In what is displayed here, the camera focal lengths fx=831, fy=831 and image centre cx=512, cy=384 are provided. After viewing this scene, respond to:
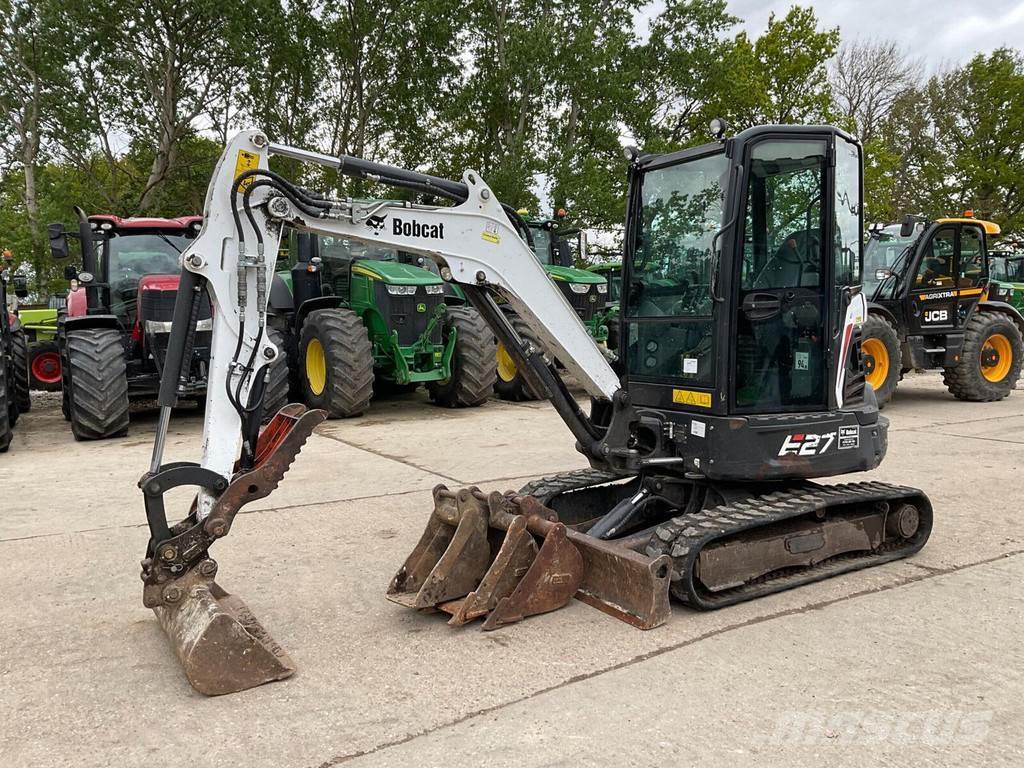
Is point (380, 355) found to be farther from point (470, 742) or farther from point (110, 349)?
point (470, 742)

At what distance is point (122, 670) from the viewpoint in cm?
342

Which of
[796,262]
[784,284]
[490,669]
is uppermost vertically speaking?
[796,262]

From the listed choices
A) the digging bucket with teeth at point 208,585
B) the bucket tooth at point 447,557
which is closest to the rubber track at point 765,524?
the bucket tooth at point 447,557

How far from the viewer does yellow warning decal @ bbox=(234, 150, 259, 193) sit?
350 cm

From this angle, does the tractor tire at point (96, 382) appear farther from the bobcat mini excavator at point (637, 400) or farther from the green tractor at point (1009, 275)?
the green tractor at point (1009, 275)

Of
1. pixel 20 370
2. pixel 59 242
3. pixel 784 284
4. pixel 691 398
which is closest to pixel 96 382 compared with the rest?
pixel 59 242

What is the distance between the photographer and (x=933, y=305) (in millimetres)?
11430

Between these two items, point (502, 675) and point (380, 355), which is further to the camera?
point (380, 355)

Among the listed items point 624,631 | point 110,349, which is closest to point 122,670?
point 624,631

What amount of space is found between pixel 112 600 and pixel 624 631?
2602mm

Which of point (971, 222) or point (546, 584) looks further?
point (971, 222)

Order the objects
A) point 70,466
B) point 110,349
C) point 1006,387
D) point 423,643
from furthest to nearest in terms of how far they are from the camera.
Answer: point 1006,387 → point 110,349 → point 70,466 → point 423,643

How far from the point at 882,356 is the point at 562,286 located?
4.62m

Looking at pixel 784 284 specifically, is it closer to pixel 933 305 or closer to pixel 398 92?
pixel 933 305
